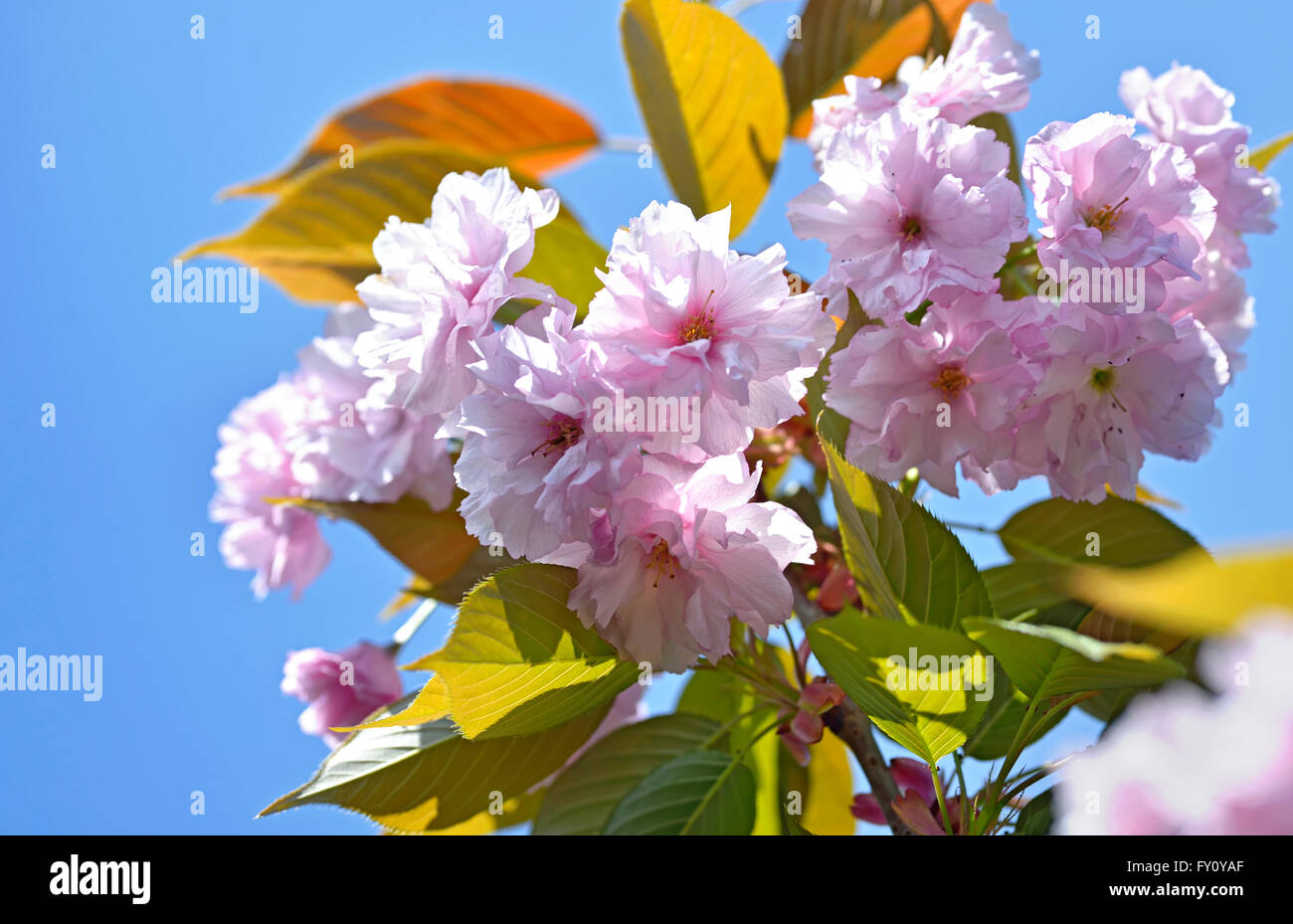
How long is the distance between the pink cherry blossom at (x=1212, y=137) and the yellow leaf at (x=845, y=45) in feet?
1.28

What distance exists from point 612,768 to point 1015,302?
479mm

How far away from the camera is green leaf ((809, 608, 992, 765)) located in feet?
1.54

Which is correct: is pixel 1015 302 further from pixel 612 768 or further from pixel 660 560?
pixel 612 768

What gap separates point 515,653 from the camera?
54 centimetres

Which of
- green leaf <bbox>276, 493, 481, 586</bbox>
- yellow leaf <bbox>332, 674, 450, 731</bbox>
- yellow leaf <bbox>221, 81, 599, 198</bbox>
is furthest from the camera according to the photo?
yellow leaf <bbox>221, 81, 599, 198</bbox>

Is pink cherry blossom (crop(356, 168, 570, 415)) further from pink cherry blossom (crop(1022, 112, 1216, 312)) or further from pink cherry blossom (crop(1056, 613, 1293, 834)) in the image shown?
pink cherry blossom (crop(1056, 613, 1293, 834))

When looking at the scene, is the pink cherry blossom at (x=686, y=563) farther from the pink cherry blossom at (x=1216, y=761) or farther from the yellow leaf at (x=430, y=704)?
the pink cherry blossom at (x=1216, y=761)

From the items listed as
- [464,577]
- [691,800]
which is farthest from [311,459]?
[691,800]

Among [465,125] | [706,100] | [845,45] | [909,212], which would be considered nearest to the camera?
[909,212]

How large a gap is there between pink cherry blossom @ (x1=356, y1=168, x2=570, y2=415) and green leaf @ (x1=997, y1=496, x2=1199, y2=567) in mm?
451

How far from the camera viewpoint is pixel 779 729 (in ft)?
2.41

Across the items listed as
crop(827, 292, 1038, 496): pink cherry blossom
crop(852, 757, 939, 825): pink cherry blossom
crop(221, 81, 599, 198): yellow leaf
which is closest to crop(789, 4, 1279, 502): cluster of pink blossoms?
crop(827, 292, 1038, 496): pink cherry blossom
